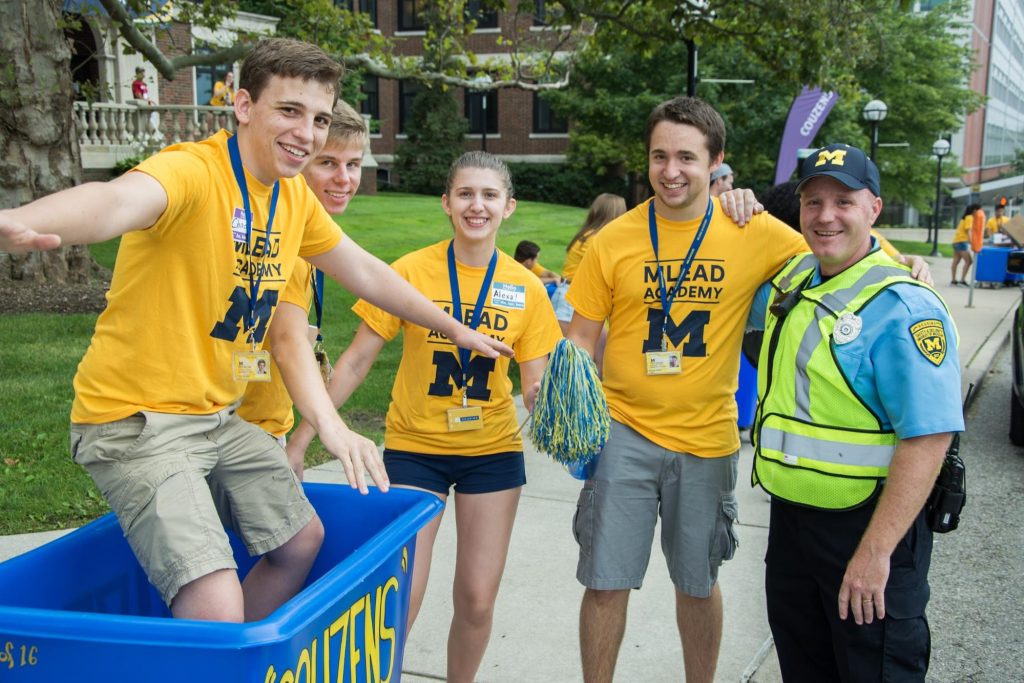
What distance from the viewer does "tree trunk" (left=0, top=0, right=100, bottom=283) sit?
9.52 metres

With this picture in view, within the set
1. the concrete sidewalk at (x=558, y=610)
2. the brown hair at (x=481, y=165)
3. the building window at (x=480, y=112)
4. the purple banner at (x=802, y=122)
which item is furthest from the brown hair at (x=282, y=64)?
the building window at (x=480, y=112)

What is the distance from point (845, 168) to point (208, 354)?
69.5 inches

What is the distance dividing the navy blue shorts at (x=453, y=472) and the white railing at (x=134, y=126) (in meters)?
19.0

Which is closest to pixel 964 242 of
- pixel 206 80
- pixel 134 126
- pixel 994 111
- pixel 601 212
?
pixel 601 212

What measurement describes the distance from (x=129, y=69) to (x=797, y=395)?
26.1 meters

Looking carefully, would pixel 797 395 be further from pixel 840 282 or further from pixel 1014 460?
→ pixel 1014 460

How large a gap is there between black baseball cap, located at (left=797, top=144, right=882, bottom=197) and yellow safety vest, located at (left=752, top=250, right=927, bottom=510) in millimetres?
210

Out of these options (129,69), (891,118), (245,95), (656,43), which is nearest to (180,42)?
(129,69)

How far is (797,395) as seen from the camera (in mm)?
2549

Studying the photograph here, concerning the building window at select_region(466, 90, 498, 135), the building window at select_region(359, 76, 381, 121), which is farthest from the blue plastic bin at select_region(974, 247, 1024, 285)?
the building window at select_region(359, 76, 381, 121)

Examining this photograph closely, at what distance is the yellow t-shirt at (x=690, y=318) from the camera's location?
10.3ft

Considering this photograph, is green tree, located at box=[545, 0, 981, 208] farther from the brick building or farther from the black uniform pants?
the black uniform pants

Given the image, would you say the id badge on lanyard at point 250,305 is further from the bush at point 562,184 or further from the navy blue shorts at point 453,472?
the bush at point 562,184

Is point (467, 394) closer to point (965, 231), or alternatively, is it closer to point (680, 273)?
point (680, 273)
